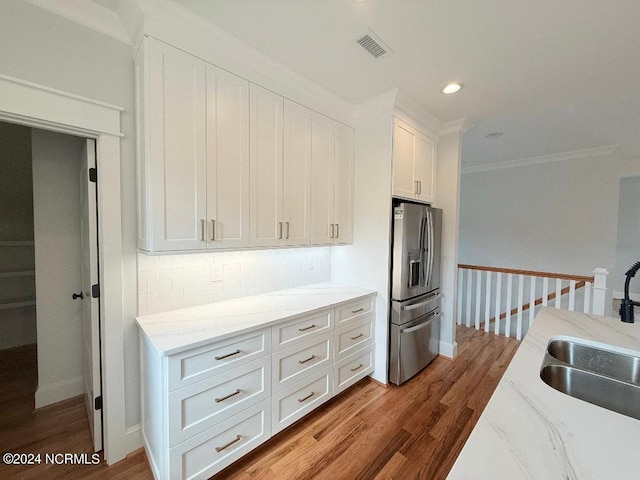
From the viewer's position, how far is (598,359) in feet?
4.31

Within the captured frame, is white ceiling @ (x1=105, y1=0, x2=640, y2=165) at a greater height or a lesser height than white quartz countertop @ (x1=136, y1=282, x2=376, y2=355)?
greater

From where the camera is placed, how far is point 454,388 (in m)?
→ 2.45

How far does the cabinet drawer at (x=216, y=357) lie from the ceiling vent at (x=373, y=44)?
2.03 m

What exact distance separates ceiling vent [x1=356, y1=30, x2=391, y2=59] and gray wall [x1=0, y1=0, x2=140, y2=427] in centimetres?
151

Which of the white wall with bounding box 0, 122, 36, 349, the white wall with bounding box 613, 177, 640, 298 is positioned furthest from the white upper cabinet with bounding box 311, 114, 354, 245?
the white wall with bounding box 613, 177, 640, 298

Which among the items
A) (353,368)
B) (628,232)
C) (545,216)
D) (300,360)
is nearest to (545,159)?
(545,216)

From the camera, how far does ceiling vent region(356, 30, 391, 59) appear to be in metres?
1.67

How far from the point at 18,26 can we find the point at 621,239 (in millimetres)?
8947

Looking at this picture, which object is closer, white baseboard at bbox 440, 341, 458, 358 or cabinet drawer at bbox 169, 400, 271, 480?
cabinet drawer at bbox 169, 400, 271, 480

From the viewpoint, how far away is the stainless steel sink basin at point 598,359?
122 cm

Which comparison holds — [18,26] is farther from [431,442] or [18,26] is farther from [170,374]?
[431,442]

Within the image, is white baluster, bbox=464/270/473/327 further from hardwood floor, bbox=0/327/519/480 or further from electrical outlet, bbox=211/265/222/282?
electrical outlet, bbox=211/265/222/282

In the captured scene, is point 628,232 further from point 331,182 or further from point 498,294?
point 331,182

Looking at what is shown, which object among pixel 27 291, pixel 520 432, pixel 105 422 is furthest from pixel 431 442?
pixel 27 291
